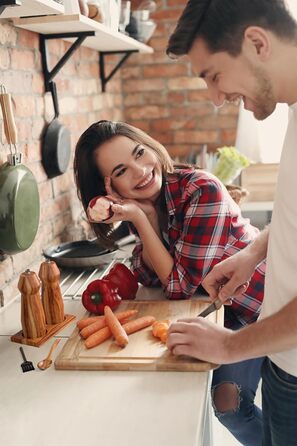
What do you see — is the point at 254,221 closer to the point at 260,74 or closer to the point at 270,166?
the point at 270,166

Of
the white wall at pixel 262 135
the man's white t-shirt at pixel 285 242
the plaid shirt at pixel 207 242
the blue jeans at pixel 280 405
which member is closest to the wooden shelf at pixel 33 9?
the plaid shirt at pixel 207 242

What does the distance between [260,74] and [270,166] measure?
1931mm

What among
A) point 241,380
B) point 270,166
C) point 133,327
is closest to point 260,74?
point 133,327

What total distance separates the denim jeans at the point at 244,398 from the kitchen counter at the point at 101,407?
329 mm

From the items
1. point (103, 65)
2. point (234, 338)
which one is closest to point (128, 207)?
point (234, 338)

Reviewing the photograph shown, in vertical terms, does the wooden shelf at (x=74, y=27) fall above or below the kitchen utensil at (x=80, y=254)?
above

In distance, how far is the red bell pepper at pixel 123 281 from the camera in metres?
1.52

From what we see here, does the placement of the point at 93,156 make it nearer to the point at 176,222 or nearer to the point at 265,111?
the point at 176,222

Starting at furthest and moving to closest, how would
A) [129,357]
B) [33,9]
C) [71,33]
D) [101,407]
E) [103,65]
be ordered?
[103,65]
[71,33]
[33,9]
[129,357]
[101,407]

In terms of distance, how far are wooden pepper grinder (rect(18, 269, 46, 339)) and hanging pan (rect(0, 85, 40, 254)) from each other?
0.69 feet

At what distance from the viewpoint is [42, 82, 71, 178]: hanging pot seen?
6.09 feet

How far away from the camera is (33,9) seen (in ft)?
4.56

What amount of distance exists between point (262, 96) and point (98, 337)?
26.1 inches

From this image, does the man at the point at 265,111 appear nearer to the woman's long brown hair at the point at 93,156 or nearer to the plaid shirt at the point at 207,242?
the plaid shirt at the point at 207,242
